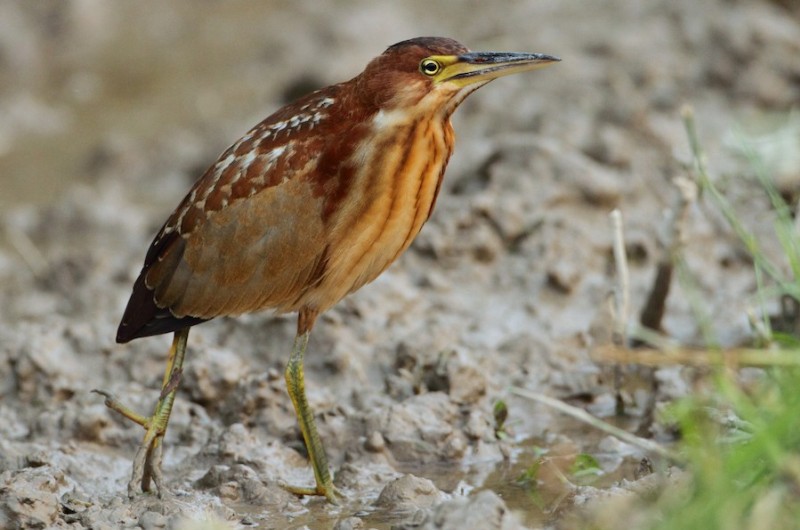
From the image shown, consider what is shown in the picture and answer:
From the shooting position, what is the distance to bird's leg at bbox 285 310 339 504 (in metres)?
4.61

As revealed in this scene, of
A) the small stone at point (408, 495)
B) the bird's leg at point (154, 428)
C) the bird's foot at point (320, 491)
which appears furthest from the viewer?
the bird's foot at point (320, 491)

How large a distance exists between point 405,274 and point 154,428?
7.45 feet

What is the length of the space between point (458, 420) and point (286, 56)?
19.5 feet

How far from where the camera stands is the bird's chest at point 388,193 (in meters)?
4.36

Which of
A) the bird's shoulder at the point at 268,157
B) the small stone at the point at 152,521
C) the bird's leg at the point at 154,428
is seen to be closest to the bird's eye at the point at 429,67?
the bird's shoulder at the point at 268,157

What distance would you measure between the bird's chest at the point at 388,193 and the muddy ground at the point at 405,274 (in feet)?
2.63

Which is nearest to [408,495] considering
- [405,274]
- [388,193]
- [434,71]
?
[388,193]

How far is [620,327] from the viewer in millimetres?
5238

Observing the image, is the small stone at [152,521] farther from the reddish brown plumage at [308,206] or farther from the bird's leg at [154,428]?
the reddish brown plumage at [308,206]

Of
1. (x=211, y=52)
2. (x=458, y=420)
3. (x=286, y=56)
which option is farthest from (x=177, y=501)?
(x=211, y=52)

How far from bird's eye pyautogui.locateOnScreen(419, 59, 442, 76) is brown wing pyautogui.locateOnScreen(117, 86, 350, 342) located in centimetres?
35

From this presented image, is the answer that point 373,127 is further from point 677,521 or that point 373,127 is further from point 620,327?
point 677,521

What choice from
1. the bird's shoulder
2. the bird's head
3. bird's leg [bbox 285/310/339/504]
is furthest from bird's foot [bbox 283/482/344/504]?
the bird's head

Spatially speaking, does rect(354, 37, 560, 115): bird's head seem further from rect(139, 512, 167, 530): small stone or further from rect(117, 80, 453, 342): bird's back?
rect(139, 512, 167, 530): small stone
